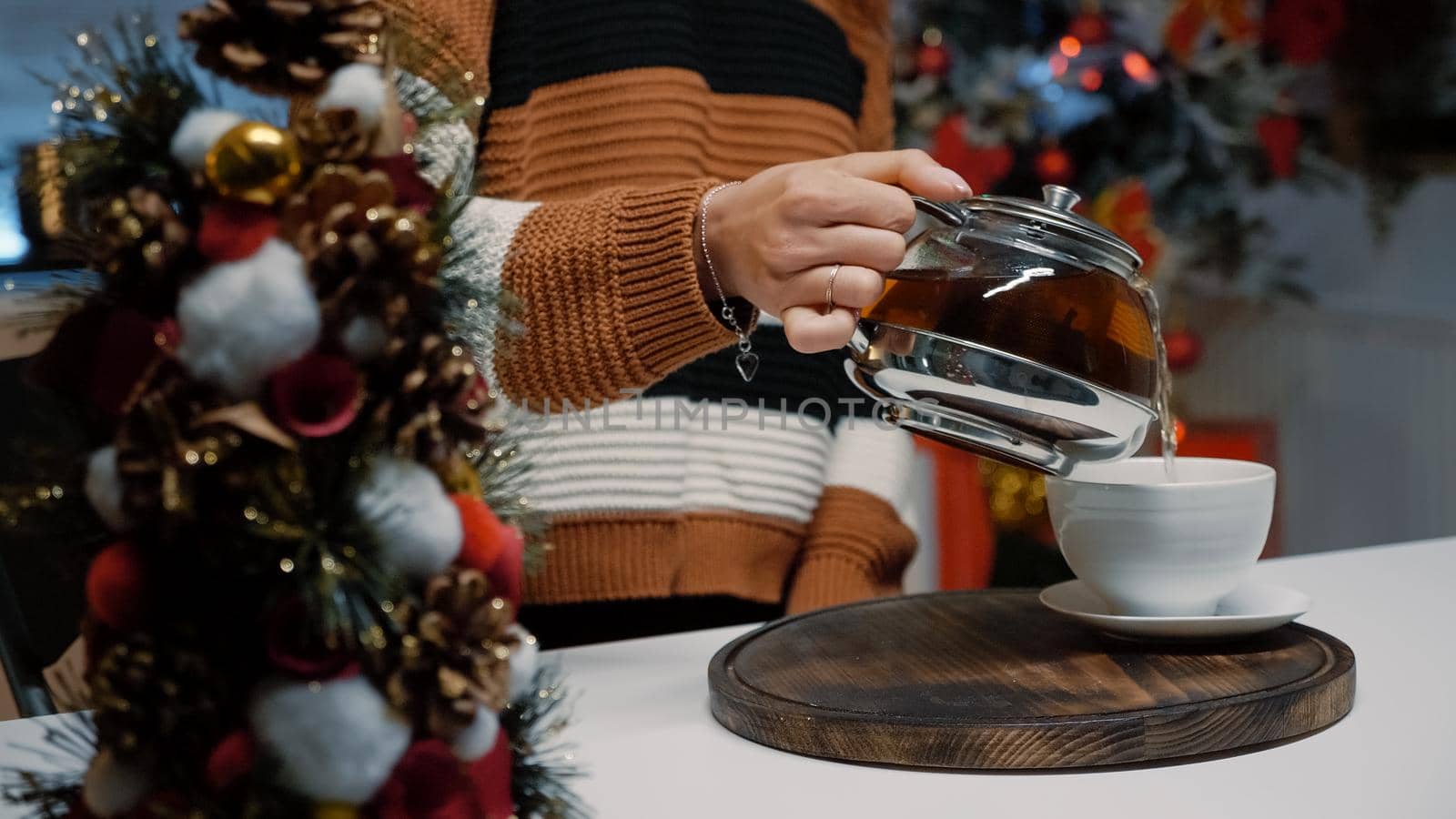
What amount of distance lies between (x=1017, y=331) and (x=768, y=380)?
1.70 ft

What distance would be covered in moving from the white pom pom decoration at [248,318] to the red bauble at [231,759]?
0.10m

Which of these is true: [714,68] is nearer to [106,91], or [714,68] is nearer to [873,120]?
[873,120]

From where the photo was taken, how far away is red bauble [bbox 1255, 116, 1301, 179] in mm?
2199

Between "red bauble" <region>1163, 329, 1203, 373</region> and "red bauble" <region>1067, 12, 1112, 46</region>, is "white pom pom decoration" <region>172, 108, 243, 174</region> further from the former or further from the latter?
"red bauble" <region>1163, 329, 1203, 373</region>

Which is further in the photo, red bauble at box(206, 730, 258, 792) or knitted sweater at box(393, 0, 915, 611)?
knitted sweater at box(393, 0, 915, 611)

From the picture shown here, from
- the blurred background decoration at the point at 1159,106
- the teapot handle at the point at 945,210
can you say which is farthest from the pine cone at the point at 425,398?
the blurred background decoration at the point at 1159,106

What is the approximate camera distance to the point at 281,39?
0.38 metres

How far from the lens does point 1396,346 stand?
2.55 meters

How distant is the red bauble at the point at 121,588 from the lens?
0.35 metres

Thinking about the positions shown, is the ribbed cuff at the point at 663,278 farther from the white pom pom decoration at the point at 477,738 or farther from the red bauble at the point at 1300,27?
the red bauble at the point at 1300,27

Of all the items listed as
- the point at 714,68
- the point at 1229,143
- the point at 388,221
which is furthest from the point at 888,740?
the point at 1229,143

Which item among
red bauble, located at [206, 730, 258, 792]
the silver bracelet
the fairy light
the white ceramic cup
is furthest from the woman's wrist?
the fairy light

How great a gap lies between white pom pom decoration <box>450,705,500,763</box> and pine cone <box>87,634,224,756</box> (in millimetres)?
67

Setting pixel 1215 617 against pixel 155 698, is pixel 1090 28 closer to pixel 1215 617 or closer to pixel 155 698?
pixel 1215 617
